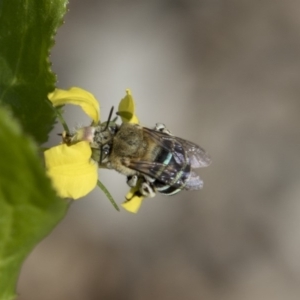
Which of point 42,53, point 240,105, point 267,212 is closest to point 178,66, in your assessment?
point 240,105

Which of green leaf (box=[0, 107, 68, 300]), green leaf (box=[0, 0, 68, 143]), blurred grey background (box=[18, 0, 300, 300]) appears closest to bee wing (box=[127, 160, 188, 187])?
green leaf (box=[0, 0, 68, 143])

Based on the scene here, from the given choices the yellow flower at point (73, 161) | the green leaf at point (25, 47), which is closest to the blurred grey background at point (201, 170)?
the yellow flower at point (73, 161)

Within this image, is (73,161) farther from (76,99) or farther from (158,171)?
(158,171)

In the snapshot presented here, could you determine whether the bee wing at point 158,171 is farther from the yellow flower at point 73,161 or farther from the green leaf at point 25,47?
the green leaf at point 25,47

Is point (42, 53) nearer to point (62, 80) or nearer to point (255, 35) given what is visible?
point (62, 80)

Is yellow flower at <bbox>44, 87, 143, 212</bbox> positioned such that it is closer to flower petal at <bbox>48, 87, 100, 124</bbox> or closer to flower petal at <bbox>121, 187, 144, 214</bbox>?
flower petal at <bbox>48, 87, 100, 124</bbox>
